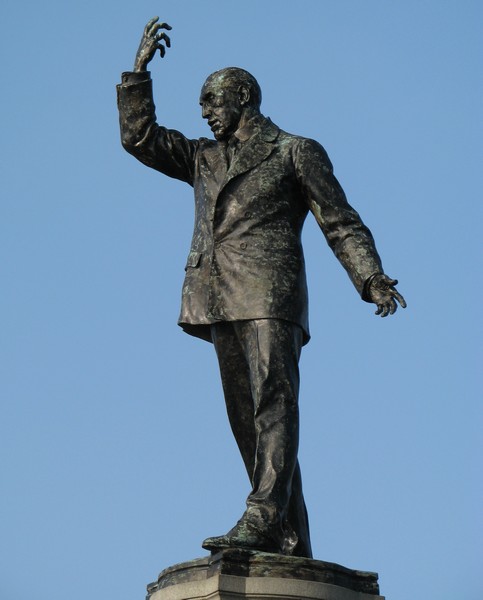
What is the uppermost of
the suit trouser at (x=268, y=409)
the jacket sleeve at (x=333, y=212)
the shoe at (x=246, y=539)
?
the jacket sleeve at (x=333, y=212)

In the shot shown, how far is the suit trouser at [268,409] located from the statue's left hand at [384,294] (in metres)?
0.60

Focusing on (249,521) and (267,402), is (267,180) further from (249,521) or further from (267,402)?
(249,521)

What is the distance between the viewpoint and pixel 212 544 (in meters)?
9.34

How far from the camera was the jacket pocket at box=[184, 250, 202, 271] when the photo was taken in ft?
34.9

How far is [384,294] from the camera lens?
33.6 feet

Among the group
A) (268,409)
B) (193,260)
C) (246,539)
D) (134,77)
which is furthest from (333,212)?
(246,539)

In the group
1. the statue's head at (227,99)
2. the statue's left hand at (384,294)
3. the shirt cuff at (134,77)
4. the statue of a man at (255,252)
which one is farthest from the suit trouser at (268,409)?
the shirt cuff at (134,77)

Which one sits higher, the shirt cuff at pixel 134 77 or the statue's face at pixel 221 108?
the shirt cuff at pixel 134 77

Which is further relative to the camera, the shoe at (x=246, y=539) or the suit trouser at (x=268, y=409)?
the suit trouser at (x=268, y=409)

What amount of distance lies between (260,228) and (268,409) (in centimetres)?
135

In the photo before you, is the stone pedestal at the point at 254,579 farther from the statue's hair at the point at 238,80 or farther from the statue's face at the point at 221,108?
the statue's hair at the point at 238,80

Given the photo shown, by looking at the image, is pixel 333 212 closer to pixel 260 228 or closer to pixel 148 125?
pixel 260 228

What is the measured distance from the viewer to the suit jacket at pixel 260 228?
33.9 feet

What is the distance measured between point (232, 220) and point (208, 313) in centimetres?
70
